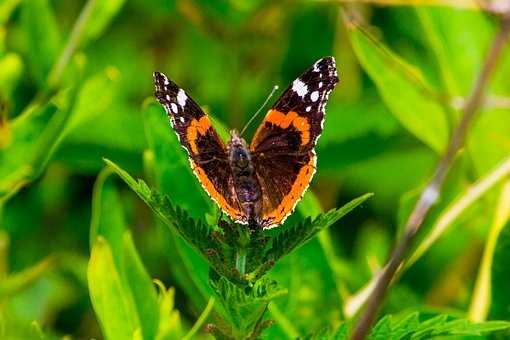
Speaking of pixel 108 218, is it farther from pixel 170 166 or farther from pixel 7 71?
pixel 7 71

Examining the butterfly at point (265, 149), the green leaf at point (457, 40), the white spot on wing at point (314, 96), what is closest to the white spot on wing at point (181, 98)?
the butterfly at point (265, 149)

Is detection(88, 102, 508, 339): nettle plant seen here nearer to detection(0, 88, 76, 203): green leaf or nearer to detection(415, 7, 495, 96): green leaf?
detection(0, 88, 76, 203): green leaf

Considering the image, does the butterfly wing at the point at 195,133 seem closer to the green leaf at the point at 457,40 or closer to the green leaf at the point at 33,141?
the green leaf at the point at 33,141

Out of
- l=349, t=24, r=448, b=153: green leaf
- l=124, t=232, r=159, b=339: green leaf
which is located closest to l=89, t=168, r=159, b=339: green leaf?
l=124, t=232, r=159, b=339: green leaf

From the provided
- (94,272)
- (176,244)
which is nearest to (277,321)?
(176,244)

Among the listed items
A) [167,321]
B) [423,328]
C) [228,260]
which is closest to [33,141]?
[167,321]

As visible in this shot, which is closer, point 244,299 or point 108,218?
point 244,299

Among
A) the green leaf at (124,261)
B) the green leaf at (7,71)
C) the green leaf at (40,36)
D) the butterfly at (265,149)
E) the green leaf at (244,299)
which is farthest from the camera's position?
the green leaf at (40,36)
